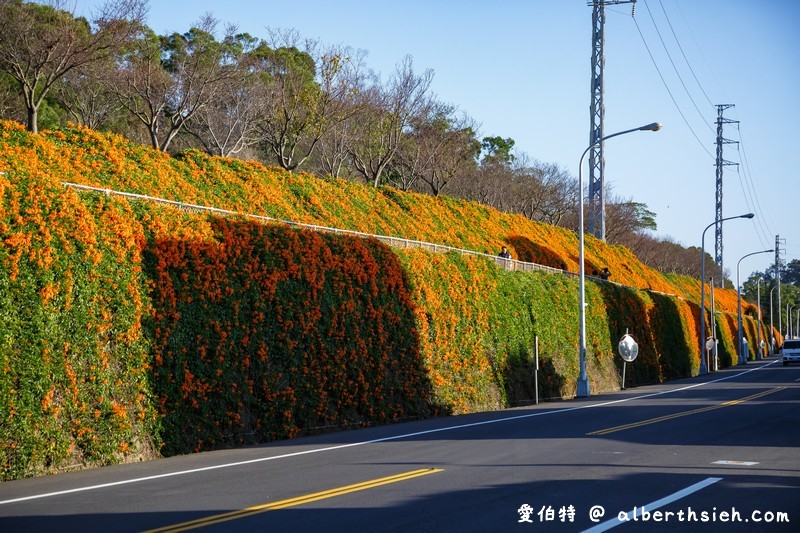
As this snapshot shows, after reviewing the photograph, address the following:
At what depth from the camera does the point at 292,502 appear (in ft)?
33.5

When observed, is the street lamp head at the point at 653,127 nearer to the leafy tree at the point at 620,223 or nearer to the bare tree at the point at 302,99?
the bare tree at the point at 302,99

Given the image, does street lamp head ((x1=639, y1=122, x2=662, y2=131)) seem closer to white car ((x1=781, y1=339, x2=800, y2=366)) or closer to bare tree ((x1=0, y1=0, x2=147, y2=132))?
bare tree ((x1=0, y1=0, x2=147, y2=132))

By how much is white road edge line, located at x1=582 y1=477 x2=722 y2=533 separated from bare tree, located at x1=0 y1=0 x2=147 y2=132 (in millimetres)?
29363

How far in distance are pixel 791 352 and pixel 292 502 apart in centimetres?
7009

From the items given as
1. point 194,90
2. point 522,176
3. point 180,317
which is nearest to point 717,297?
point 522,176

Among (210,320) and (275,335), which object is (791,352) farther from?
(210,320)

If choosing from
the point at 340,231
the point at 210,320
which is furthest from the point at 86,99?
the point at 210,320

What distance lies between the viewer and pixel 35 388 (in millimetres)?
14062

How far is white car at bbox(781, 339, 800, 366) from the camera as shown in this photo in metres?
71.1

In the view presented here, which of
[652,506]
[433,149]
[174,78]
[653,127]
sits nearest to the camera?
[652,506]

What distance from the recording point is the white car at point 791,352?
233 feet

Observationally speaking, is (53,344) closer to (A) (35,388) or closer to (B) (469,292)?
(A) (35,388)

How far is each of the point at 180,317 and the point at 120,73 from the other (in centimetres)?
2972

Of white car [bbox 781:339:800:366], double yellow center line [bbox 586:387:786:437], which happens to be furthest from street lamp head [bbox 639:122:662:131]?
white car [bbox 781:339:800:366]
